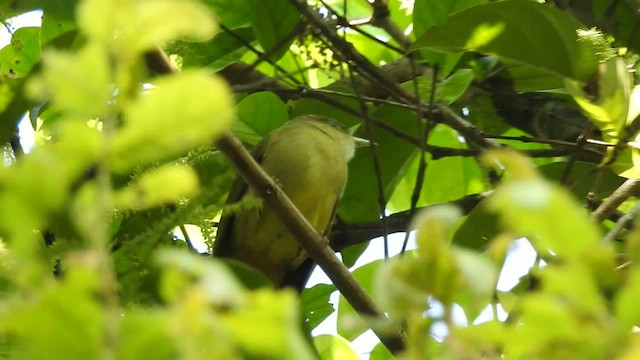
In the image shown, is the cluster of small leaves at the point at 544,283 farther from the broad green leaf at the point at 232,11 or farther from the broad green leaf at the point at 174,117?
the broad green leaf at the point at 232,11

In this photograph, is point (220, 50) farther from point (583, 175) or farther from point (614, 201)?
point (614, 201)

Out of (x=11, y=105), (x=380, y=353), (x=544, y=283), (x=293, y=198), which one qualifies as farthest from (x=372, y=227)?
(x=544, y=283)

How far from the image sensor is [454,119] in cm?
175

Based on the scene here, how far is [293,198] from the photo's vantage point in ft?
8.84

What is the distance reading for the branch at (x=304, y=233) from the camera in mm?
1235

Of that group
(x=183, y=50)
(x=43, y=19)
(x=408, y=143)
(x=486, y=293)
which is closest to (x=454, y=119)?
(x=408, y=143)

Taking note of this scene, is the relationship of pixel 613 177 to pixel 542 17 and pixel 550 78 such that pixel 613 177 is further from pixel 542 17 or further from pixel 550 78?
pixel 542 17

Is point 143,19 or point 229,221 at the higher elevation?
point 143,19

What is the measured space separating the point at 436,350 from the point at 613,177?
135 cm

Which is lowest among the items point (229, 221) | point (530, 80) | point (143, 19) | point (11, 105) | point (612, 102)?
point (229, 221)

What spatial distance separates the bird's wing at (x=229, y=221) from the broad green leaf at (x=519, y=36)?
74 cm

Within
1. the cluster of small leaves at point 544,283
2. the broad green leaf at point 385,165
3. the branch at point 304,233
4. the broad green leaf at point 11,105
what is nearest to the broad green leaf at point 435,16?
the broad green leaf at point 385,165

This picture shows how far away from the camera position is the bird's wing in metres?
2.25

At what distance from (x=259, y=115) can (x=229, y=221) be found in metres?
0.53
